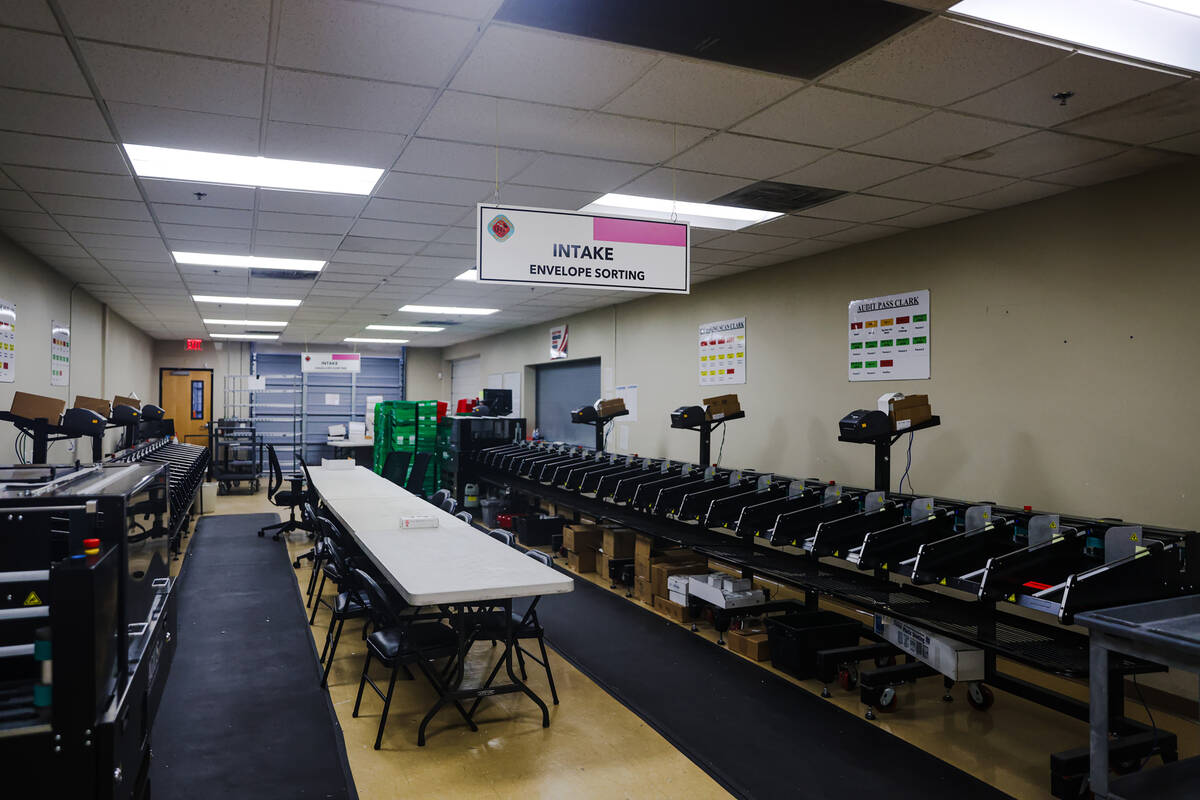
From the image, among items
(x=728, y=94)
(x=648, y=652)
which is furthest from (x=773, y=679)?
(x=728, y=94)

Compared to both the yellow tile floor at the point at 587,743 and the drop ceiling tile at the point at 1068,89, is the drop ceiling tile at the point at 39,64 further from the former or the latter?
the drop ceiling tile at the point at 1068,89

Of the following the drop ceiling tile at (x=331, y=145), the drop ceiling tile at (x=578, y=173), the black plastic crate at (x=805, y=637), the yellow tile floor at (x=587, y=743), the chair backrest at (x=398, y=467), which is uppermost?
the drop ceiling tile at (x=578, y=173)

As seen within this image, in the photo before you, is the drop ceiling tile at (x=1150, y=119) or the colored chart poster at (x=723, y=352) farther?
the colored chart poster at (x=723, y=352)

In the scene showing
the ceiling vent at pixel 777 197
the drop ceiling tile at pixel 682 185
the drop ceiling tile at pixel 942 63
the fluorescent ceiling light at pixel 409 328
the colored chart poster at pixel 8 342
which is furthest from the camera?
the fluorescent ceiling light at pixel 409 328

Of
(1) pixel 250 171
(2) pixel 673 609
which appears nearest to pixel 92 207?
(1) pixel 250 171

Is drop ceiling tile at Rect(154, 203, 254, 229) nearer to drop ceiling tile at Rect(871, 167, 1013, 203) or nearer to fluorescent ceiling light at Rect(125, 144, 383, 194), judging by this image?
fluorescent ceiling light at Rect(125, 144, 383, 194)

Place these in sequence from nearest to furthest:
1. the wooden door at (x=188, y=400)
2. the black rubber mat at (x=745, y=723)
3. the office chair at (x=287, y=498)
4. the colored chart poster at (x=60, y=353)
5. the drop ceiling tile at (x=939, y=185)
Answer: the black rubber mat at (x=745, y=723)
the drop ceiling tile at (x=939, y=185)
the colored chart poster at (x=60, y=353)
the office chair at (x=287, y=498)
the wooden door at (x=188, y=400)

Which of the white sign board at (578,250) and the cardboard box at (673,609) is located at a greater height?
the white sign board at (578,250)

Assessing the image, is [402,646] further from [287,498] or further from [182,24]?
[287,498]

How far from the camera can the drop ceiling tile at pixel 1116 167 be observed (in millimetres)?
3545

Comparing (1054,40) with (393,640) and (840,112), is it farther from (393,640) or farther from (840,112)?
(393,640)

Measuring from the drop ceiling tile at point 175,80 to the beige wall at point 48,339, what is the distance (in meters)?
3.35

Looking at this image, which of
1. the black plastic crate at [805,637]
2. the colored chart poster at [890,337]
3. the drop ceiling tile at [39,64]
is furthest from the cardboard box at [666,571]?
the drop ceiling tile at [39,64]

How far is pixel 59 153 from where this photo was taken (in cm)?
360
